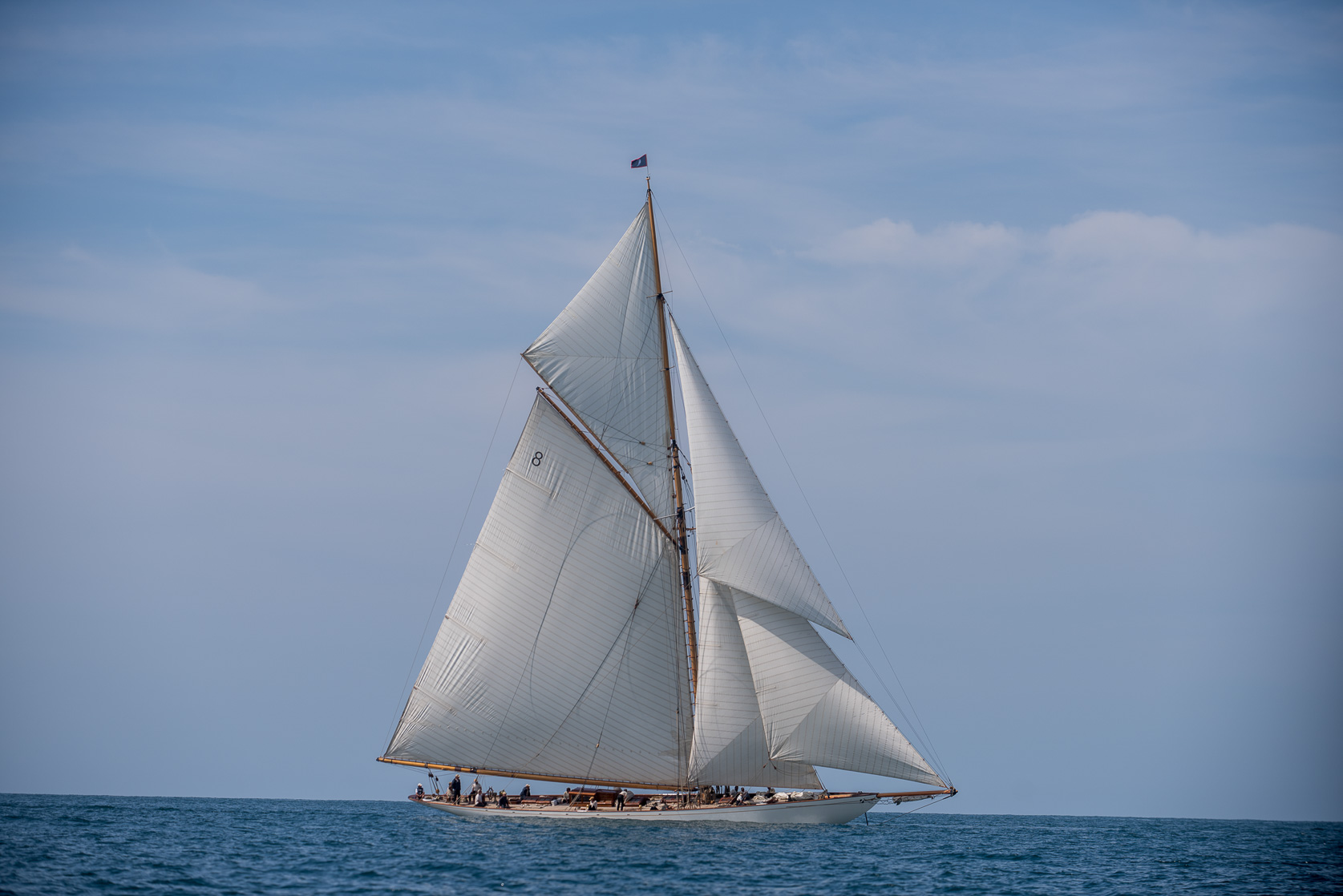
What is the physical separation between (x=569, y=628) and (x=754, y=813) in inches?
417

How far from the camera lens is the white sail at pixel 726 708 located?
4847 cm

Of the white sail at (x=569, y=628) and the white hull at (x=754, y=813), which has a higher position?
the white sail at (x=569, y=628)

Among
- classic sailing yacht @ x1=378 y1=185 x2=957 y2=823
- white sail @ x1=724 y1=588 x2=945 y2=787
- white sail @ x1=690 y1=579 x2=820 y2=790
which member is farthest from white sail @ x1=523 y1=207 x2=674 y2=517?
white sail @ x1=724 y1=588 x2=945 y2=787

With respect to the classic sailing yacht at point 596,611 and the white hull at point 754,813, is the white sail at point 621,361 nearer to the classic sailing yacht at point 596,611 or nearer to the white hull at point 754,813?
the classic sailing yacht at point 596,611

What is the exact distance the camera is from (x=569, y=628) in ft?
168

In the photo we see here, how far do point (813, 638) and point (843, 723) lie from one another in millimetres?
3424

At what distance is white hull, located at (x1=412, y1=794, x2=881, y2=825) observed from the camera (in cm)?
4903

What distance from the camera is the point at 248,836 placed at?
188 feet

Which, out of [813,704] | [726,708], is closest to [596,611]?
[726,708]

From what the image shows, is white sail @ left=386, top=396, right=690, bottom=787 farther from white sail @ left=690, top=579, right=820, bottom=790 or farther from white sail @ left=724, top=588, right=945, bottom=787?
white sail @ left=724, top=588, right=945, bottom=787

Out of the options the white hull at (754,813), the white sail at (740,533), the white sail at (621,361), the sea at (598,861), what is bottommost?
the sea at (598,861)

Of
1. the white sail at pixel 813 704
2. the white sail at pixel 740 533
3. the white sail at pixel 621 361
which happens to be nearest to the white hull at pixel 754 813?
the white sail at pixel 813 704

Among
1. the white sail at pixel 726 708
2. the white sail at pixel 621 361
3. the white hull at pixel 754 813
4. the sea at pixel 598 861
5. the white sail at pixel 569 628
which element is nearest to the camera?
the sea at pixel 598 861

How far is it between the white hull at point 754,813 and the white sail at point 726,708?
133 cm
